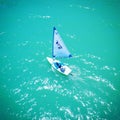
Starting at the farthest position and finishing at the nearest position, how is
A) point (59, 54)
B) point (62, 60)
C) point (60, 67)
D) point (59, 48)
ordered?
point (62, 60) < point (59, 54) < point (60, 67) < point (59, 48)

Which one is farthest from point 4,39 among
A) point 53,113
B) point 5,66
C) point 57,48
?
point 53,113

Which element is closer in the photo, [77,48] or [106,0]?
[77,48]

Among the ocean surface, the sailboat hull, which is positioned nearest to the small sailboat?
the sailboat hull

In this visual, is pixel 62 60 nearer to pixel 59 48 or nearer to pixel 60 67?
pixel 60 67

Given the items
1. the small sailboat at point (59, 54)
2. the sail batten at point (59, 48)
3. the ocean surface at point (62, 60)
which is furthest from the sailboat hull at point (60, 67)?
the sail batten at point (59, 48)

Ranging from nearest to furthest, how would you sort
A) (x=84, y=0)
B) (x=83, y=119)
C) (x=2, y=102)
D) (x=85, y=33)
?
(x=83, y=119)
(x=2, y=102)
(x=85, y=33)
(x=84, y=0)

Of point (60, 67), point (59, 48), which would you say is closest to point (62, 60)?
point (60, 67)

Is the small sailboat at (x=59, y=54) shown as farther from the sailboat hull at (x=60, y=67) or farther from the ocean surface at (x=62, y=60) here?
the ocean surface at (x=62, y=60)

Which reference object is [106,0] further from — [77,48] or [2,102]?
[2,102]
